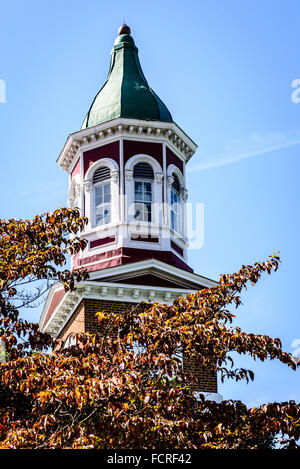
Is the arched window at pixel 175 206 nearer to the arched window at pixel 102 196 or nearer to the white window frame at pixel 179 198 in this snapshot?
the white window frame at pixel 179 198

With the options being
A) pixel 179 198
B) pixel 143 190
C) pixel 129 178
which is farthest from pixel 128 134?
pixel 179 198

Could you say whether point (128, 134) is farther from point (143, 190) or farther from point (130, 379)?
point (130, 379)

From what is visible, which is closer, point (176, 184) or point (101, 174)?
point (101, 174)

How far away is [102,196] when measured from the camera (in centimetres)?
2892

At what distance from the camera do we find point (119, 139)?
29.0 meters

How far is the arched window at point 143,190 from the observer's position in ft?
93.2

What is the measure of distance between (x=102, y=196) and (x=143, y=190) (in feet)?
4.23

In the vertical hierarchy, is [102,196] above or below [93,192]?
below

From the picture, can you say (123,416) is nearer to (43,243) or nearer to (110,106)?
(43,243)

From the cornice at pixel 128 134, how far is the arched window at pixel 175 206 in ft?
3.49

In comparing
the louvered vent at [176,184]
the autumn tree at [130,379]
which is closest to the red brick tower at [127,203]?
the louvered vent at [176,184]

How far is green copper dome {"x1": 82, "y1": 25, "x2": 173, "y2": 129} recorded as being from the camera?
29625mm

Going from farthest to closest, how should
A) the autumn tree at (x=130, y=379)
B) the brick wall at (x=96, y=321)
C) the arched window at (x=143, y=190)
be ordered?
1. the arched window at (x=143, y=190)
2. the brick wall at (x=96, y=321)
3. the autumn tree at (x=130, y=379)
